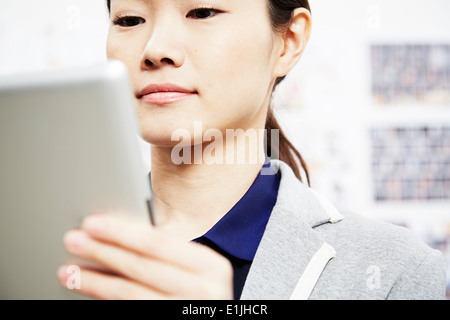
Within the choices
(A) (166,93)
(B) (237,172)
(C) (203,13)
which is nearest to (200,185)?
(B) (237,172)

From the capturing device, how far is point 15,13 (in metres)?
1.58

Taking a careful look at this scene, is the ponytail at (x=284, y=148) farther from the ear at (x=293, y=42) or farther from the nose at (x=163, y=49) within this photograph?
the nose at (x=163, y=49)

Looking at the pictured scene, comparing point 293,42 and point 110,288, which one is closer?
point 110,288

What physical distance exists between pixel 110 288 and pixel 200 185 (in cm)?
31

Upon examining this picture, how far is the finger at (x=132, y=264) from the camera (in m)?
0.43

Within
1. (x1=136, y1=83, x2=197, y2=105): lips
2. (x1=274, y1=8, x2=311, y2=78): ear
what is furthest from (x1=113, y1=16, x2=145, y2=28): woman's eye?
(x1=274, y1=8, x2=311, y2=78): ear

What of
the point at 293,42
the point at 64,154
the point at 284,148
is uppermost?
the point at 293,42

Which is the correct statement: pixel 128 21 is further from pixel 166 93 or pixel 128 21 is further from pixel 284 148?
pixel 284 148

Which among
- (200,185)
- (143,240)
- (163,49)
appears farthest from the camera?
(200,185)

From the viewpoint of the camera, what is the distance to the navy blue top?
68 cm

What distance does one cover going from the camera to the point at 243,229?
72 cm

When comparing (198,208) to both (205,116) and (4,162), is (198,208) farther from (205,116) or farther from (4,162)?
(4,162)

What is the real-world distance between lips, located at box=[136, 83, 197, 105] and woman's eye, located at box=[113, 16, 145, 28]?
13 cm
